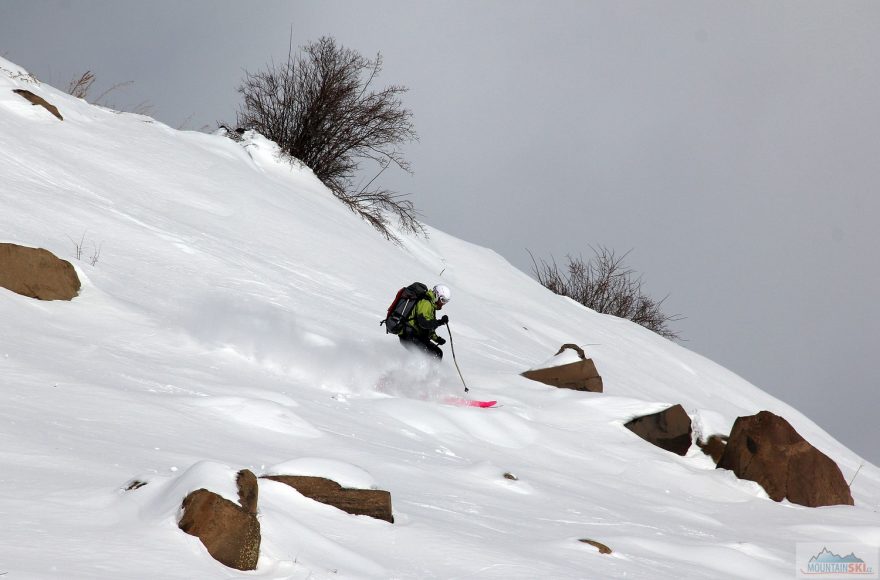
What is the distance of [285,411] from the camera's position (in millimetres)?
7004

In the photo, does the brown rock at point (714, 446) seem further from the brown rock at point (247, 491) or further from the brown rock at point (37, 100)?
the brown rock at point (37, 100)

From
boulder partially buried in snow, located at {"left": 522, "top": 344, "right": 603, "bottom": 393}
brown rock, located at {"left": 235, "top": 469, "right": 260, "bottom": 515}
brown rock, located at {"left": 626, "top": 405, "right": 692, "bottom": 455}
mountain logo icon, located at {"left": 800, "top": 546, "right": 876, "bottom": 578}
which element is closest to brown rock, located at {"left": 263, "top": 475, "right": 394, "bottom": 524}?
brown rock, located at {"left": 235, "top": 469, "right": 260, "bottom": 515}

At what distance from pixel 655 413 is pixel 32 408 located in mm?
7852

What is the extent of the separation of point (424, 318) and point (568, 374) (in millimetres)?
2884

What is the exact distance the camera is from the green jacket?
10.9m

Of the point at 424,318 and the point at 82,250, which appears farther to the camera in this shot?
the point at 424,318

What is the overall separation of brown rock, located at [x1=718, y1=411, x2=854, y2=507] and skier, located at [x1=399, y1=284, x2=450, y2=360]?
386cm

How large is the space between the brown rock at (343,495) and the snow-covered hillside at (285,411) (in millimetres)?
91

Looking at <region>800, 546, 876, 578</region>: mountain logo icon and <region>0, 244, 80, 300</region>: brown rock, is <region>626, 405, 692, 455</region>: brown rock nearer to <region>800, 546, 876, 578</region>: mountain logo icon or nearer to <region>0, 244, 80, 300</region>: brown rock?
<region>800, 546, 876, 578</region>: mountain logo icon

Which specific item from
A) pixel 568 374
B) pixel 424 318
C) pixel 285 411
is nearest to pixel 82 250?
pixel 424 318

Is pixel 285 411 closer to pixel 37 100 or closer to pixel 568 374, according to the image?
pixel 568 374

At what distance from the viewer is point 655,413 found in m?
11.1

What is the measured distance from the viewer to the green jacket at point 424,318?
35.8 feet

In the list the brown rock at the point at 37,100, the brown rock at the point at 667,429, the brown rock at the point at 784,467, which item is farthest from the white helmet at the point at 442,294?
the brown rock at the point at 37,100
